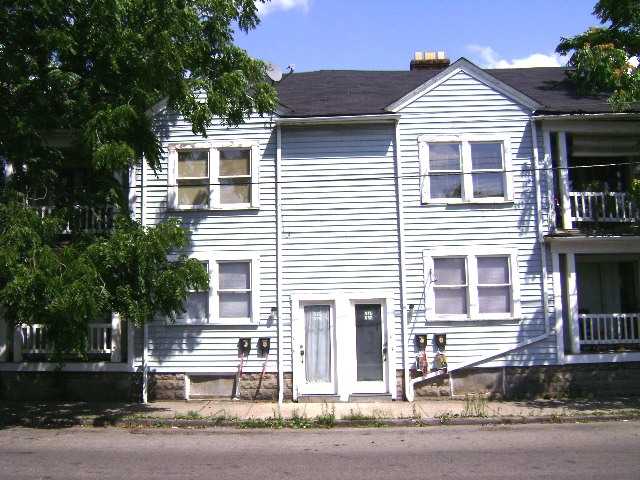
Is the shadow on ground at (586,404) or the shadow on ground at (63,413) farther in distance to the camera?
the shadow on ground at (586,404)

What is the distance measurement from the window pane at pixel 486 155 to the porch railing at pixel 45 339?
9.08 m

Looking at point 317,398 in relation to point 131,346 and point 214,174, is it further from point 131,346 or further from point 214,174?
point 214,174

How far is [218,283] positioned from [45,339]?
13.6 feet

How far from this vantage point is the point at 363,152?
45.4 feet

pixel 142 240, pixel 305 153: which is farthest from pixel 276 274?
pixel 142 240

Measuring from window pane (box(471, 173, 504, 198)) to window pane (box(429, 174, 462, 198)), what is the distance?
356 mm

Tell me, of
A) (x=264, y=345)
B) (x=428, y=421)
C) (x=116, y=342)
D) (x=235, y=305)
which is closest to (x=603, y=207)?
(x=428, y=421)

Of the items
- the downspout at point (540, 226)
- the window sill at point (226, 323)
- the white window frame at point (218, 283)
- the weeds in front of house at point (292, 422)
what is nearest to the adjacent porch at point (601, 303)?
the downspout at point (540, 226)

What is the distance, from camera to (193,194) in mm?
13898

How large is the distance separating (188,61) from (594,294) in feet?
36.3

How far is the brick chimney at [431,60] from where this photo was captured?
17.9 meters

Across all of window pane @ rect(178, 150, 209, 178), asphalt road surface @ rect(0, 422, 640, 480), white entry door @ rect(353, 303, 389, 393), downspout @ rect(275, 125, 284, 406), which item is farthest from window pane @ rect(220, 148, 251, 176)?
asphalt road surface @ rect(0, 422, 640, 480)

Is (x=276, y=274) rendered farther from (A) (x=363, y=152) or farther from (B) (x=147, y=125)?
(B) (x=147, y=125)

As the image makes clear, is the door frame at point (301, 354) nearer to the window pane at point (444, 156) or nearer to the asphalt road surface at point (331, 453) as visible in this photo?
the asphalt road surface at point (331, 453)
